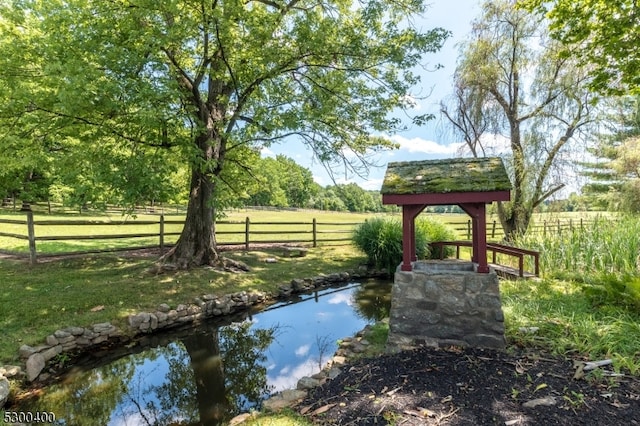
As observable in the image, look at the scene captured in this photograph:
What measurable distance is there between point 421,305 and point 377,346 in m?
0.77

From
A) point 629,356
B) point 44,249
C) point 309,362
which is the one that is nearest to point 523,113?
point 629,356

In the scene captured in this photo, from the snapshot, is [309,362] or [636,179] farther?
[636,179]

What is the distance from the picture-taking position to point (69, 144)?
7473 mm

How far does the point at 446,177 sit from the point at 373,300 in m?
3.96

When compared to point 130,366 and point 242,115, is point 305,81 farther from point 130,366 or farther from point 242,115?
point 130,366

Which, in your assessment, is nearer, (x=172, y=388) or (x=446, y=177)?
(x=172, y=388)

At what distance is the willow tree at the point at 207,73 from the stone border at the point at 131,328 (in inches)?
75.7

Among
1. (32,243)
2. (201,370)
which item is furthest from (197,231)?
(201,370)

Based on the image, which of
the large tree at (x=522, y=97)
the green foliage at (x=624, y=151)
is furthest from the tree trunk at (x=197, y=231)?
the green foliage at (x=624, y=151)

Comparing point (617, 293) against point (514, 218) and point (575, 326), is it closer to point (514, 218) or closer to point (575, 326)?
point (575, 326)

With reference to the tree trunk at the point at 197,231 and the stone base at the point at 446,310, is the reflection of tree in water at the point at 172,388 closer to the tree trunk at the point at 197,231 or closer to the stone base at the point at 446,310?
the stone base at the point at 446,310

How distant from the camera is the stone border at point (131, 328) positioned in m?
3.75

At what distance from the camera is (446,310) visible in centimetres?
377

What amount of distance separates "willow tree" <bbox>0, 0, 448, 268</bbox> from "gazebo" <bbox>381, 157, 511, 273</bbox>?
10.8 feet
